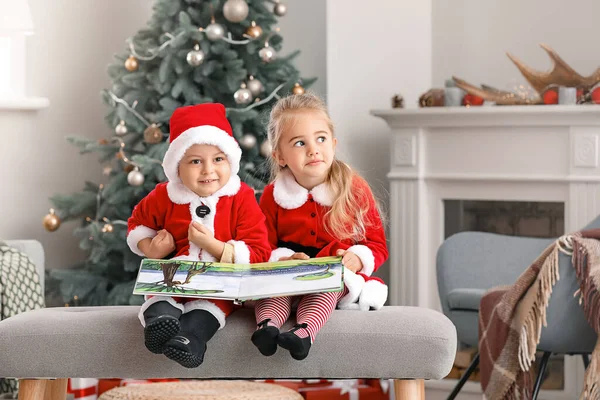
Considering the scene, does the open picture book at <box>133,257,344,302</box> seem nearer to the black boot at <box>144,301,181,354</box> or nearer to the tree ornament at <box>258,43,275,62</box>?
the black boot at <box>144,301,181,354</box>

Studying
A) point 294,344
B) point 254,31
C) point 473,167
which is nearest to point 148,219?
point 294,344

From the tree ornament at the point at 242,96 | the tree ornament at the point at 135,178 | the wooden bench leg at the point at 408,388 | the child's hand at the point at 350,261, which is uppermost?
the tree ornament at the point at 242,96

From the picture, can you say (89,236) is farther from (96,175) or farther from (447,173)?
(447,173)

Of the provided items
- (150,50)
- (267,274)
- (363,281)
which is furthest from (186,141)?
(150,50)

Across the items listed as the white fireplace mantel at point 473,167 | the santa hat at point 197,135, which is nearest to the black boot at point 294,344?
the santa hat at point 197,135

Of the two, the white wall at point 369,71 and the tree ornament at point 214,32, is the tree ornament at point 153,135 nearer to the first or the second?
the tree ornament at point 214,32

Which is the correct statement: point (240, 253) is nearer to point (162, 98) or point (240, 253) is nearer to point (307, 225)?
point (307, 225)

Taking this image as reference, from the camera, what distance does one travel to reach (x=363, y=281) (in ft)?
6.70

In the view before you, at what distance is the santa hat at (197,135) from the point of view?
2.02m

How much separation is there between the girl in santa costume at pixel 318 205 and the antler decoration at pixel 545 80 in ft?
5.29

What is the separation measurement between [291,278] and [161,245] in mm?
368

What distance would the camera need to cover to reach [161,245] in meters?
2.04

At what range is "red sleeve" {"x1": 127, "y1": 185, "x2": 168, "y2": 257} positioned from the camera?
209 cm

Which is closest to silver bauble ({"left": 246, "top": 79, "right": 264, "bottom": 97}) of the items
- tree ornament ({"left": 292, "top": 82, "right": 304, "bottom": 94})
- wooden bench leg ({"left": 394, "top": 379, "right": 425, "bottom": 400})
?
tree ornament ({"left": 292, "top": 82, "right": 304, "bottom": 94})
